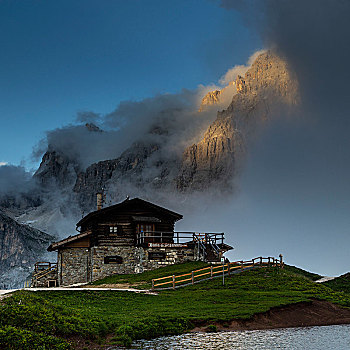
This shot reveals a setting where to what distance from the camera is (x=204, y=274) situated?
41.9m

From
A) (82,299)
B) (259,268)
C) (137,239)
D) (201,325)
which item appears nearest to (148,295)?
(82,299)

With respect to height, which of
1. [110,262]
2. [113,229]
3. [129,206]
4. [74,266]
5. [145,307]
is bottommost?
[145,307]

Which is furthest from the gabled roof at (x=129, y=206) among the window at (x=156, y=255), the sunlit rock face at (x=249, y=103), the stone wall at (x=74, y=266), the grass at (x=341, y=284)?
the sunlit rock face at (x=249, y=103)

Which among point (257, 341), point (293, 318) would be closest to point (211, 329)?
point (257, 341)

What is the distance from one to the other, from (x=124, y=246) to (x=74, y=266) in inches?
262

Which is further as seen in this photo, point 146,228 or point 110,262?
point 146,228

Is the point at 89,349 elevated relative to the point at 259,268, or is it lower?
lower

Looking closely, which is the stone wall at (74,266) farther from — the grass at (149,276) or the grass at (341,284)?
the grass at (341,284)

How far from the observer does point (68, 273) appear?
2260 inches

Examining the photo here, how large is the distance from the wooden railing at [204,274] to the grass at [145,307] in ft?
5.37

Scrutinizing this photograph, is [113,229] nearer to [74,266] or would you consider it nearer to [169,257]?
[74,266]

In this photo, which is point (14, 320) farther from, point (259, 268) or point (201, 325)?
point (259, 268)

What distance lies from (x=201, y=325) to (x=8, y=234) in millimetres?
171941

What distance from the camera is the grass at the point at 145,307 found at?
760 inches
